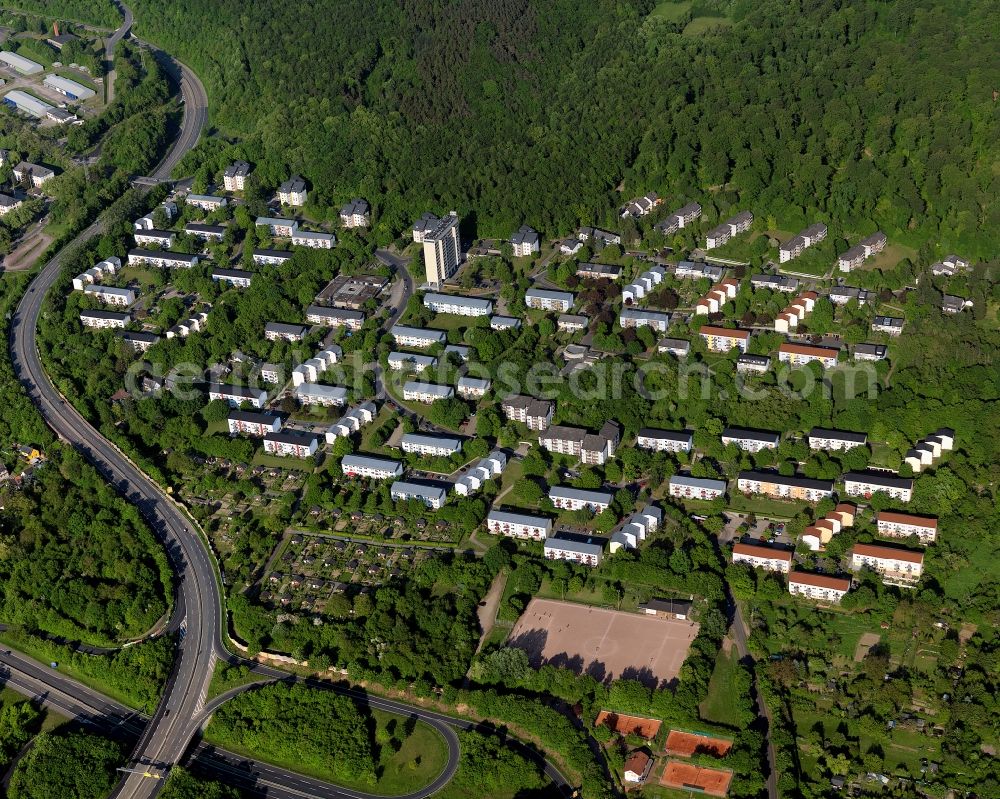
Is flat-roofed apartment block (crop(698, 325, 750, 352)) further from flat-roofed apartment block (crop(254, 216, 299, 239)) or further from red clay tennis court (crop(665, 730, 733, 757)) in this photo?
flat-roofed apartment block (crop(254, 216, 299, 239))

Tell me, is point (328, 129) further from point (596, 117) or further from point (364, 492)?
point (364, 492)

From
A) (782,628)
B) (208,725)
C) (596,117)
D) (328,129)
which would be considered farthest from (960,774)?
(328,129)

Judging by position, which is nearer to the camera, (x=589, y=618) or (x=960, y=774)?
(x=960, y=774)

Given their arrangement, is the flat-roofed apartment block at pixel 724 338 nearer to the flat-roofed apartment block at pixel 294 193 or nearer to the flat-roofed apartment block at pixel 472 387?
the flat-roofed apartment block at pixel 472 387

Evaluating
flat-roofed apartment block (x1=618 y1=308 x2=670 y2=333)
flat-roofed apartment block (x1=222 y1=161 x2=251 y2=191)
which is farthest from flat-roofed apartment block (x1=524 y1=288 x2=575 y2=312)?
flat-roofed apartment block (x1=222 y1=161 x2=251 y2=191)

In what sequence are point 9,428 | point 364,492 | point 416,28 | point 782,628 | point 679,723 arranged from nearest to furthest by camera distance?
point 679,723 → point 782,628 → point 364,492 → point 9,428 → point 416,28

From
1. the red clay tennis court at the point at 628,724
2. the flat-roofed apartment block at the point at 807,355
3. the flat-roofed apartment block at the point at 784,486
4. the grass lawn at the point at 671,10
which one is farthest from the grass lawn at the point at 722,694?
the grass lawn at the point at 671,10
